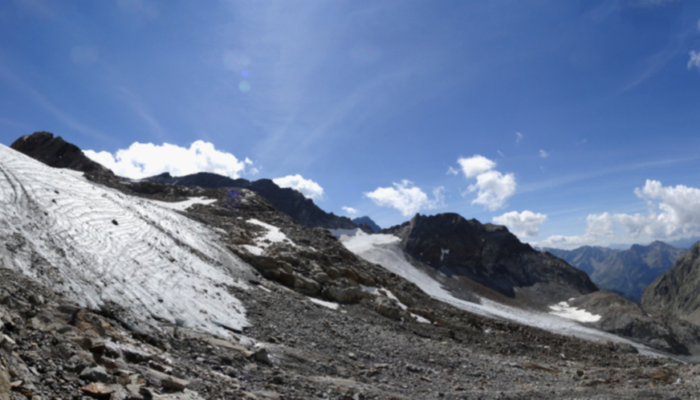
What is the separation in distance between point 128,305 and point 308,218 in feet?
398

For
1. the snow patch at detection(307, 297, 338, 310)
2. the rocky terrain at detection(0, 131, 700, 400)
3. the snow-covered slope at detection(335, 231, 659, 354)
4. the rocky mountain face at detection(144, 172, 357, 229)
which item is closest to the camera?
the rocky terrain at detection(0, 131, 700, 400)

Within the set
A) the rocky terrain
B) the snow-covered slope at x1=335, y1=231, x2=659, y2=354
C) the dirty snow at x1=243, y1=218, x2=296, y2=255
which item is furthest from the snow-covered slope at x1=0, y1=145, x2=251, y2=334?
the snow-covered slope at x1=335, y1=231, x2=659, y2=354

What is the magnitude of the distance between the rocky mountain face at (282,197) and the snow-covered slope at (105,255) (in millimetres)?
103954

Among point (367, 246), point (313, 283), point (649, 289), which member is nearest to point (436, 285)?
point (367, 246)

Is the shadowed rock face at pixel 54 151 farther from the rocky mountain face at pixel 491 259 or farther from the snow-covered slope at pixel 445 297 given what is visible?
the rocky mountain face at pixel 491 259

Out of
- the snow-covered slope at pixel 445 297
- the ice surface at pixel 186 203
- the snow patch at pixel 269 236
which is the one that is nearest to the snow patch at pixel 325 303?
the snow patch at pixel 269 236

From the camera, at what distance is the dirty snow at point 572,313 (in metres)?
69.2

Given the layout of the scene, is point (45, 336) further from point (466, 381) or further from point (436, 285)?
point (436, 285)

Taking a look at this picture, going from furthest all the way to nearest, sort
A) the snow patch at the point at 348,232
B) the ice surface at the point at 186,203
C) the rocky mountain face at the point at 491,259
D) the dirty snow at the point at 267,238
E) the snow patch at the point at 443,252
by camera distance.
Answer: the snow patch at the point at 348,232 < the snow patch at the point at 443,252 < the rocky mountain face at the point at 491,259 < the ice surface at the point at 186,203 < the dirty snow at the point at 267,238

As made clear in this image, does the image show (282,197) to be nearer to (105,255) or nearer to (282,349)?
(105,255)

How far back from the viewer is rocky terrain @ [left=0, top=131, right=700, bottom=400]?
6188 millimetres

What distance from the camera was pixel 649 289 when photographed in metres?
159

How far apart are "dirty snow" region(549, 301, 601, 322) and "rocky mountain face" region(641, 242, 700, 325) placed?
65.9 metres

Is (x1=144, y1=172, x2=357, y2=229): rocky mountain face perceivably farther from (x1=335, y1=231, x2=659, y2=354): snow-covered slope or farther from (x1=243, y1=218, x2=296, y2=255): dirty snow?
(x1=243, y1=218, x2=296, y2=255): dirty snow
